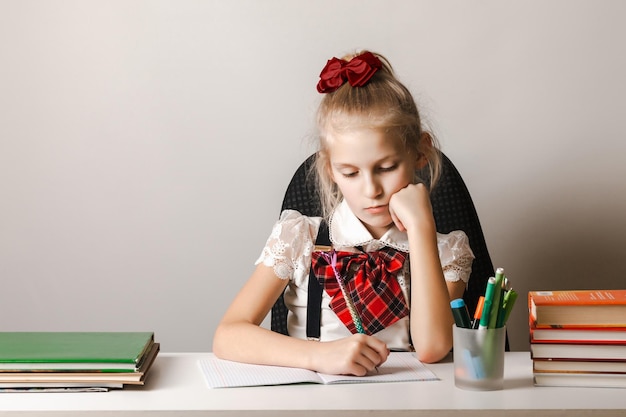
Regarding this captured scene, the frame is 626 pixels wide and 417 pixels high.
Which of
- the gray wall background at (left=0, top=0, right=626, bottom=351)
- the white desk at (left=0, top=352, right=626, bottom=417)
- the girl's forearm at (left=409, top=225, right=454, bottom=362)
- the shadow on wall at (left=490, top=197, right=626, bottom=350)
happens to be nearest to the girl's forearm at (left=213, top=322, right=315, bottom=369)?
the white desk at (left=0, top=352, right=626, bottom=417)

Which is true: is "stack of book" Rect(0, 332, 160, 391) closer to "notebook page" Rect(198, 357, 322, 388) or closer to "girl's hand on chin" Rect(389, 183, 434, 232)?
"notebook page" Rect(198, 357, 322, 388)

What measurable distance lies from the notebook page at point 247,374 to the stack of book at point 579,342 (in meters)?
0.33

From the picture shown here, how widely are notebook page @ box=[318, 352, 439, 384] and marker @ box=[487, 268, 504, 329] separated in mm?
129

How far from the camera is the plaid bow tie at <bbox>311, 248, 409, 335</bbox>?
1.49 metres

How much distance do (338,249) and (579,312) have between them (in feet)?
1.78

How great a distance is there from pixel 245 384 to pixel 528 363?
0.47 meters

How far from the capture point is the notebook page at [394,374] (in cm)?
116

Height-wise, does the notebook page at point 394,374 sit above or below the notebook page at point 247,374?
below

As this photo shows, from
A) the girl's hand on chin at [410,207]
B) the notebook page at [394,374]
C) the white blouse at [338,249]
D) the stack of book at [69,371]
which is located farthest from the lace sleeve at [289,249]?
the stack of book at [69,371]

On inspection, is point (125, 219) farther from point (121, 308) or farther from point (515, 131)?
point (515, 131)

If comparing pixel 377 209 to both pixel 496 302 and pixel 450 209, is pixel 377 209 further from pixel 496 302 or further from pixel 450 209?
pixel 496 302

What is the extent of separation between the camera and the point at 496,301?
1.12m

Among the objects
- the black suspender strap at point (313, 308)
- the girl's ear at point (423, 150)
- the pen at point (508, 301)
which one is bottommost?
the black suspender strap at point (313, 308)

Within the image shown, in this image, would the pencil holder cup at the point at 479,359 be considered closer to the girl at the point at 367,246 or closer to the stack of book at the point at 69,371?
the girl at the point at 367,246
